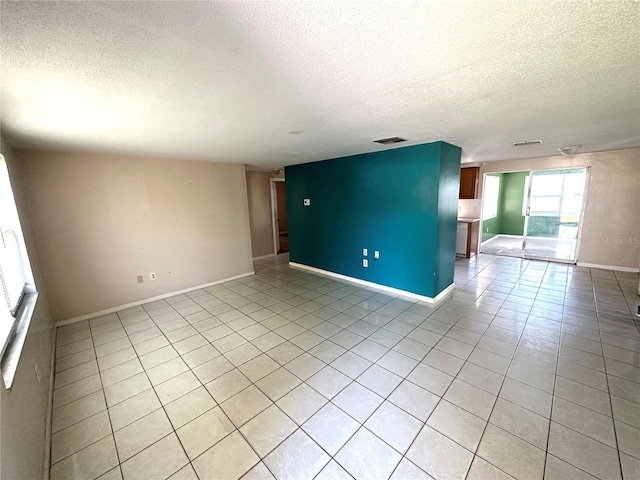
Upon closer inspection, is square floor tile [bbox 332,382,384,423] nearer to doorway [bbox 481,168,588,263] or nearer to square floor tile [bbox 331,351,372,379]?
square floor tile [bbox 331,351,372,379]

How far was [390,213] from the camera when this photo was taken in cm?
399

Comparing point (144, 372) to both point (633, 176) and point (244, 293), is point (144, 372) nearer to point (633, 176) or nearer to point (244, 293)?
point (244, 293)

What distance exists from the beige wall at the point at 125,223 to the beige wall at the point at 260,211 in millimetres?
1362

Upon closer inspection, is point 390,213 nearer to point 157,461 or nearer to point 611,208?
point 157,461

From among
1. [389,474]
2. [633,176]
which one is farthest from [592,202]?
[389,474]

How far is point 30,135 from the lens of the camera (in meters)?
2.43

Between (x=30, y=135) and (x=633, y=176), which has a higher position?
(x=30, y=135)

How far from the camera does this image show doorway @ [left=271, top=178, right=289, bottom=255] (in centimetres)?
688

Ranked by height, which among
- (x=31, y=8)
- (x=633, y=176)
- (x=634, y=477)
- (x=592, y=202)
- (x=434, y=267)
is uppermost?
(x=31, y=8)

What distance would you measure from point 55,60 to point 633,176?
25.5ft

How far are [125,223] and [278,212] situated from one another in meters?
5.03

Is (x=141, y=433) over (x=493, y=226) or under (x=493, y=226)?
under

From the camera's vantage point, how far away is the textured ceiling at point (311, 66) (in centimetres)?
96

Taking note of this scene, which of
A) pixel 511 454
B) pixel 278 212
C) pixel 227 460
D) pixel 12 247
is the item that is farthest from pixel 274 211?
pixel 511 454
